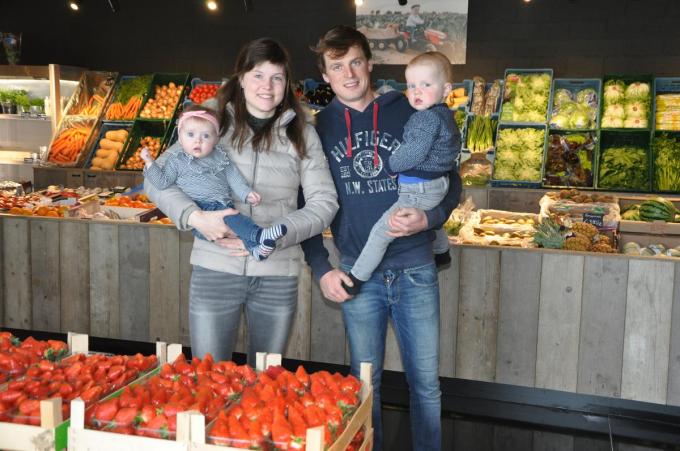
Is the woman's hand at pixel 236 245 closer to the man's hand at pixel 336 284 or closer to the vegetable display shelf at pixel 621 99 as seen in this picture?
the man's hand at pixel 336 284

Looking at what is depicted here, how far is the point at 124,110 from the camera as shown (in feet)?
24.6

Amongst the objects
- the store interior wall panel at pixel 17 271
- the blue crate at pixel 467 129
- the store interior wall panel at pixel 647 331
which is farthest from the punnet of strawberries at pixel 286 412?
the blue crate at pixel 467 129

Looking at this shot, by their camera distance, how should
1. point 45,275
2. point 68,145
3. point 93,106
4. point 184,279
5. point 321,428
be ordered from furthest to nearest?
point 93,106 < point 68,145 < point 45,275 < point 184,279 < point 321,428

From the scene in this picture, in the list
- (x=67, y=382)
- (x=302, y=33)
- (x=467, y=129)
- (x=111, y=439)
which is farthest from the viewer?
(x=302, y=33)

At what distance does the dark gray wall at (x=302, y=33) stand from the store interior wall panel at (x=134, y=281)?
12.9ft

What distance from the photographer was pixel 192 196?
2.61 meters

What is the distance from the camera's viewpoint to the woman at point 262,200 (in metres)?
2.57

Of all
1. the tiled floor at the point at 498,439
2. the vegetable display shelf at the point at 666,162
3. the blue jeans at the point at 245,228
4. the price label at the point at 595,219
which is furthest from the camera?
the vegetable display shelf at the point at 666,162

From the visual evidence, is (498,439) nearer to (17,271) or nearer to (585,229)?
(585,229)

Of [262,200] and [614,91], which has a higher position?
[614,91]

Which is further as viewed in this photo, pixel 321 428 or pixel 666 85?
pixel 666 85

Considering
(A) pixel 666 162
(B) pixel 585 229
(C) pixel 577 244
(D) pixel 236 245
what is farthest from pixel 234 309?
(A) pixel 666 162

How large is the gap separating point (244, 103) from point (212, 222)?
0.45 meters

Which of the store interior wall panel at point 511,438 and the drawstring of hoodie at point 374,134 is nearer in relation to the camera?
the drawstring of hoodie at point 374,134
